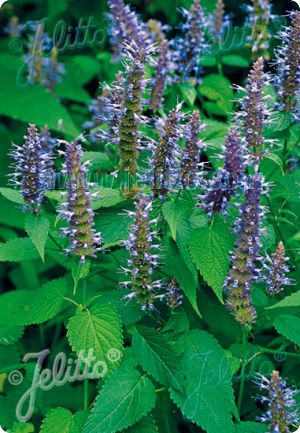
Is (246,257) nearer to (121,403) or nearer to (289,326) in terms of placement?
(289,326)

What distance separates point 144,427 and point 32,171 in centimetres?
141

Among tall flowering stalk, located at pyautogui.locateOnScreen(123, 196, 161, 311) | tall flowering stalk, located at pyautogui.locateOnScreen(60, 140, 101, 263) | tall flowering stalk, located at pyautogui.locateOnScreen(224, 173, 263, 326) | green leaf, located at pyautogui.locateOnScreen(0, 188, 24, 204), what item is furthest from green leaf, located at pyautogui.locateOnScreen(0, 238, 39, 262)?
tall flowering stalk, located at pyautogui.locateOnScreen(224, 173, 263, 326)

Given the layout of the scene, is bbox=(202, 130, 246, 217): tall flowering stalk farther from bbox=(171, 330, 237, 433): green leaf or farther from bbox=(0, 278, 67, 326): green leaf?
bbox=(0, 278, 67, 326): green leaf

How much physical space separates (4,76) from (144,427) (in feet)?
16.0

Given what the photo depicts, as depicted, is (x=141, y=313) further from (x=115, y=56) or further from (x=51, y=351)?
(x=115, y=56)

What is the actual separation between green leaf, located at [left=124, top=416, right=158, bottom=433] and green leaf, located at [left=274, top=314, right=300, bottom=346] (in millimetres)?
786

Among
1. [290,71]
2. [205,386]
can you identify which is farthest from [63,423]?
[290,71]

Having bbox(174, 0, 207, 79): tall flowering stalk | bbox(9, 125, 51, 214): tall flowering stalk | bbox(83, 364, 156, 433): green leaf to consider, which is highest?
bbox(174, 0, 207, 79): tall flowering stalk

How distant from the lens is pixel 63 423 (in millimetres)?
4023

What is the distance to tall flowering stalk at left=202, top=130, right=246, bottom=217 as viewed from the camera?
377cm

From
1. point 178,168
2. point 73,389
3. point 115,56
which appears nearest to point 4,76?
point 115,56

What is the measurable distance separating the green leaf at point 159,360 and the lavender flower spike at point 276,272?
2.12 ft

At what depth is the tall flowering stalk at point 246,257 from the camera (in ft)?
12.4

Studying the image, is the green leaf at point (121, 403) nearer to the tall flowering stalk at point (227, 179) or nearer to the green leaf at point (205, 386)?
the green leaf at point (205, 386)
